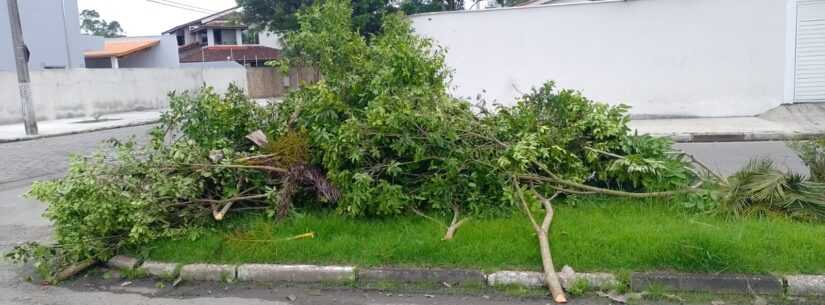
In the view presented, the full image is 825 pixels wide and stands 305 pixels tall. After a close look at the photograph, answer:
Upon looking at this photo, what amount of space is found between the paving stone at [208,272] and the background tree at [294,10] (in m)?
22.2

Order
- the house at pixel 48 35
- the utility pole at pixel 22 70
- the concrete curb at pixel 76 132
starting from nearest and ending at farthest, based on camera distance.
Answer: the concrete curb at pixel 76 132, the utility pole at pixel 22 70, the house at pixel 48 35

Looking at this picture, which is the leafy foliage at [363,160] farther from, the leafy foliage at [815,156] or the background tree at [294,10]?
the background tree at [294,10]

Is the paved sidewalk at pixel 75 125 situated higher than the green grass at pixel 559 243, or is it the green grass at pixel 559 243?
the paved sidewalk at pixel 75 125

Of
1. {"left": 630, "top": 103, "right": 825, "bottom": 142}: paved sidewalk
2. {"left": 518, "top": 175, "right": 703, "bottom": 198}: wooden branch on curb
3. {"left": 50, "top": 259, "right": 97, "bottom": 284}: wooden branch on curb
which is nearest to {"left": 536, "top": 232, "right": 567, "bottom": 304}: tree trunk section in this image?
{"left": 518, "top": 175, "right": 703, "bottom": 198}: wooden branch on curb

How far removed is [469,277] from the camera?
484cm

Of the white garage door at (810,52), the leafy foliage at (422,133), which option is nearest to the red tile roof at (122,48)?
the white garage door at (810,52)

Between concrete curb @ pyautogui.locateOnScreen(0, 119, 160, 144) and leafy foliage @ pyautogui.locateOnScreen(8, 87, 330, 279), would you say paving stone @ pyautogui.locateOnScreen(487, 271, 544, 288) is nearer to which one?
leafy foliage @ pyautogui.locateOnScreen(8, 87, 330, 279)

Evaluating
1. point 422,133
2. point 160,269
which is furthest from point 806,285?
point 160,269

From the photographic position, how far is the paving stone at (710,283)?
4.46 metres

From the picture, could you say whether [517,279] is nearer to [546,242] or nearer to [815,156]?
[546,242]

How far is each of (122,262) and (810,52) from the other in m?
14.4

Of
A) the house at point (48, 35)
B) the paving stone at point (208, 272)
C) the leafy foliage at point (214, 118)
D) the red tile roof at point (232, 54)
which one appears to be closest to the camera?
the paving stone at point (208, 272)

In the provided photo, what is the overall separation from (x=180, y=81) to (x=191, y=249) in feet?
83.2

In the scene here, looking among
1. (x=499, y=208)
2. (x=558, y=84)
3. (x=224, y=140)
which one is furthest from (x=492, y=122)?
(x=558, y=84)
